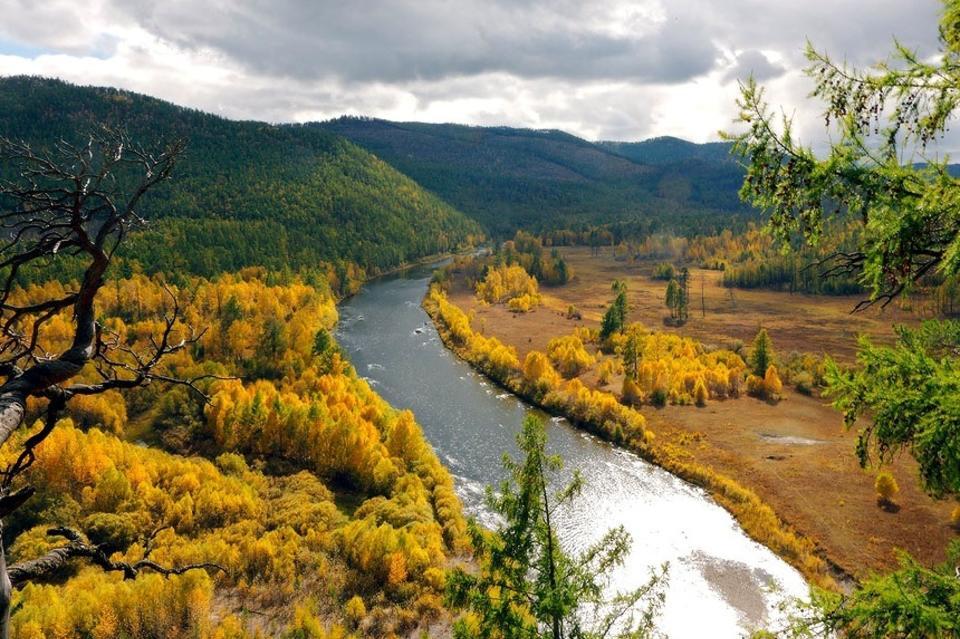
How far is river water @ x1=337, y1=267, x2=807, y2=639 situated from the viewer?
39938 mm

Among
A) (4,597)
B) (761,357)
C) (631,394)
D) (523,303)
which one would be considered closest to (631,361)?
(631,394)

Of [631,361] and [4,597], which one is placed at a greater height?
[4,597]

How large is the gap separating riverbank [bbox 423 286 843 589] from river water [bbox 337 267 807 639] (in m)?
1.04

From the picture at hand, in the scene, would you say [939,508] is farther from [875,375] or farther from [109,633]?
[109,633]

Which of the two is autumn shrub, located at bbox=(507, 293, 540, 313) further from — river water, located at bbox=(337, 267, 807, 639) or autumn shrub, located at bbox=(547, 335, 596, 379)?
river water, located at bbox=(337, 267, 807, 639)

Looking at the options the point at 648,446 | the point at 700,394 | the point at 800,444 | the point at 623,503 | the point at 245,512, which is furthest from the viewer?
the point at 700,394

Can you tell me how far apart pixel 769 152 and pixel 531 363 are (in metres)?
72.4

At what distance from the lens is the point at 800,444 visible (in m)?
62.9

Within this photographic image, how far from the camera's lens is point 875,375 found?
368 inches

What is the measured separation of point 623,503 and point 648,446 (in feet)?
38.8

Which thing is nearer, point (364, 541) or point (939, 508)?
point (364, 541)

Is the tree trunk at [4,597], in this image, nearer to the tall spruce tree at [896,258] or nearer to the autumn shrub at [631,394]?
the tall spruce tree at [896,258]

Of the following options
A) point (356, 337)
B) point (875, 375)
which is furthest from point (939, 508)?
point (356, 337)

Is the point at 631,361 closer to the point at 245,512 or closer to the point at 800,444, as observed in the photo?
the point at 800,444
